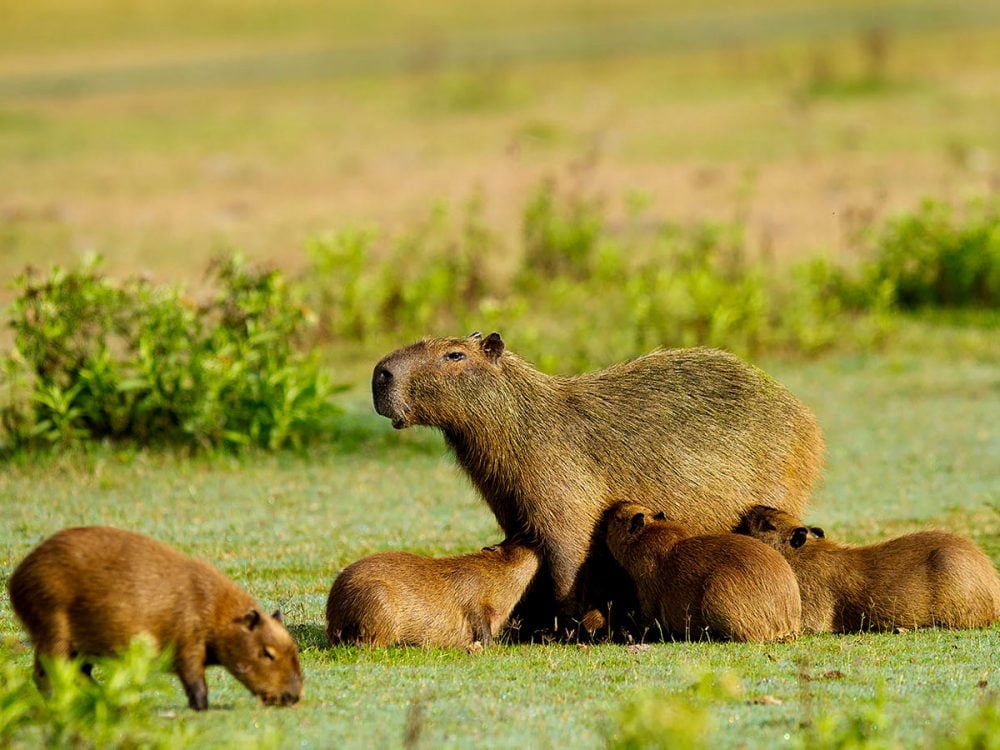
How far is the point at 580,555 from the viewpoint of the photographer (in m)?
8.59

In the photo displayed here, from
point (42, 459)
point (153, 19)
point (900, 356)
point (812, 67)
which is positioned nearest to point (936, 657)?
point (42, 459)

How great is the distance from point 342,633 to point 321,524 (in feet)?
9.49

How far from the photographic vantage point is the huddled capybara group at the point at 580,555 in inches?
252

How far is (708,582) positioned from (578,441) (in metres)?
1.32

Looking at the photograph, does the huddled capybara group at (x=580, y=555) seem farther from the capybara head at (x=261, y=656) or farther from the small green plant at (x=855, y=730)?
the small green plant at (x=855, y=730)

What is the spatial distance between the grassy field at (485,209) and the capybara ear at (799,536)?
57 cm

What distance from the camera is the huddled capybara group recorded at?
6406 mm

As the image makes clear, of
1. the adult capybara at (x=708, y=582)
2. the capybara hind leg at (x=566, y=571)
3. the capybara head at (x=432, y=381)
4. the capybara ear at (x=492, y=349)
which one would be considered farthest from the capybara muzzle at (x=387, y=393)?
the adult capybara at (x=708, y=582)

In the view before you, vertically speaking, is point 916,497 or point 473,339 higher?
point 473,339

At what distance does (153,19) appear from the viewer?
5744cm

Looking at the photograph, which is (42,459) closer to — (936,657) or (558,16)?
(936,657)

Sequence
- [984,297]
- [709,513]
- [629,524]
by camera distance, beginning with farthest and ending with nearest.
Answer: [984,297] → [709,513] → [629,524]

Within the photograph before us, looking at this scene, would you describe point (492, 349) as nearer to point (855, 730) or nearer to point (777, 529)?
point (777, 529)

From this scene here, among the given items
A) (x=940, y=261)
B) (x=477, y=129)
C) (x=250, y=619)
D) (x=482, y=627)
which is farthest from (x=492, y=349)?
(x=477, y=129)
